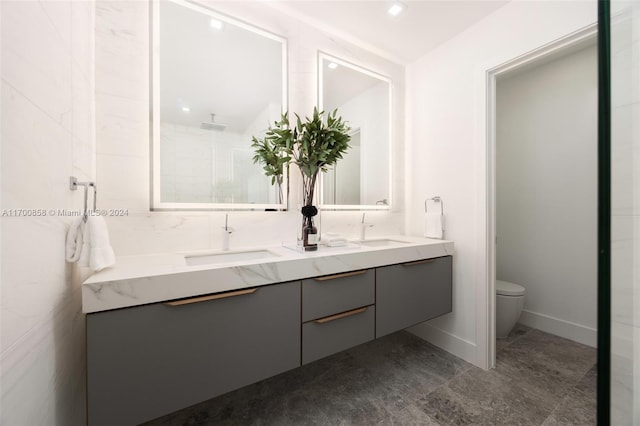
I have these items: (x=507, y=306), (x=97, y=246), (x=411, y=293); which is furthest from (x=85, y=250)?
(x=507, y=306)

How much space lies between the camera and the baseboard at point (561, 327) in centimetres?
201

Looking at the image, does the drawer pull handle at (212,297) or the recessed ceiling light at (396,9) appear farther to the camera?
the recessed ceiling light at (396,9)

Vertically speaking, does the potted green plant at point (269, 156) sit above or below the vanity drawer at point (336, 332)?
above

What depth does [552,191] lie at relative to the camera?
2.25 meters

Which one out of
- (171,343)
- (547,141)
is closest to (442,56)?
(547,141)

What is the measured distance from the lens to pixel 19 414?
585 millimetres

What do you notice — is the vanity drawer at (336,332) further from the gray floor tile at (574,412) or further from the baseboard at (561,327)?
the baseboard at (561,327)

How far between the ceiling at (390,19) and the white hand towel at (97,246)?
1727mm

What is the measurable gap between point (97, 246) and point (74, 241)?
11 centimetres

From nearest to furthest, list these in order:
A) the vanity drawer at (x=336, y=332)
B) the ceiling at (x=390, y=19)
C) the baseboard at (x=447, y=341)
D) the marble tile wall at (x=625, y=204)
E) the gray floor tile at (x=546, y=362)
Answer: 1. the marble tile wall at (x=625, y=204)
2. the vanity drawer at (x=336, y=332)
3. the gray floor tile at (x=546, y=362)
4. the ceiling at (x=390, y=19)
5. the baseboard at (x=447, y=341)

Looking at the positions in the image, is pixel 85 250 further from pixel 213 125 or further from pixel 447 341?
pixel 447 341

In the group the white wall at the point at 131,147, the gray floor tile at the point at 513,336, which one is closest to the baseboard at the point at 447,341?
the gray floor tile at the point at 513,336

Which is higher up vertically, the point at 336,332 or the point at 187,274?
the point at 187,274

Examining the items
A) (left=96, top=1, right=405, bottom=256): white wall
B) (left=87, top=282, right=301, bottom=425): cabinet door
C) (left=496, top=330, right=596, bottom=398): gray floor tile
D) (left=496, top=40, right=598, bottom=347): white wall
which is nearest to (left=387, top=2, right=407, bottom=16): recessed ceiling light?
(left=96, top=1, right=405, bottom=256): white wall
